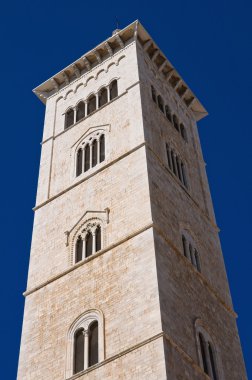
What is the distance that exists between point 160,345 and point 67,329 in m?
3.55

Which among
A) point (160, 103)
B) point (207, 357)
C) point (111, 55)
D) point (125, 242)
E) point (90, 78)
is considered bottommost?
point (207, 357)

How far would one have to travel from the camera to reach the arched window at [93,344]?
18016 mm

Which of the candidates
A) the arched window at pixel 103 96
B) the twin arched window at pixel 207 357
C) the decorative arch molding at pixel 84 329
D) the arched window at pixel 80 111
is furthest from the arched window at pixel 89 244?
the arched window at pixel 80 111

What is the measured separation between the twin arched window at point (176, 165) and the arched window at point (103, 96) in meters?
3.57

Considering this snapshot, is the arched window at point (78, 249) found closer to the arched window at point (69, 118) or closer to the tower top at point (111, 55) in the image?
the arched window at point (69, 118)

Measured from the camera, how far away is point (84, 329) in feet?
61.8

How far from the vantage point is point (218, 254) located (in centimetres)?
2392

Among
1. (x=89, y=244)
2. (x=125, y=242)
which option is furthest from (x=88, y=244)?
(x=125, y=242)

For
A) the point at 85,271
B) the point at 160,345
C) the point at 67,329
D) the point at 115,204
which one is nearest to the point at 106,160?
the point at 115,204

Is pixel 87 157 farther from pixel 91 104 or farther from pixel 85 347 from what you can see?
pixel 85 347

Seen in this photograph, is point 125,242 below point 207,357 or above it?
above

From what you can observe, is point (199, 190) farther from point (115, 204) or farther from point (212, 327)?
point (212, 327)

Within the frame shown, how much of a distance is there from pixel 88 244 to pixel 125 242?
5.82 feet

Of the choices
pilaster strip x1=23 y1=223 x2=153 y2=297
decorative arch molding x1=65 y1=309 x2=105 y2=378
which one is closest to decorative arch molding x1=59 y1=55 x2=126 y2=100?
pilaster strip x1=23 y1=223 x2=153 y2=297
